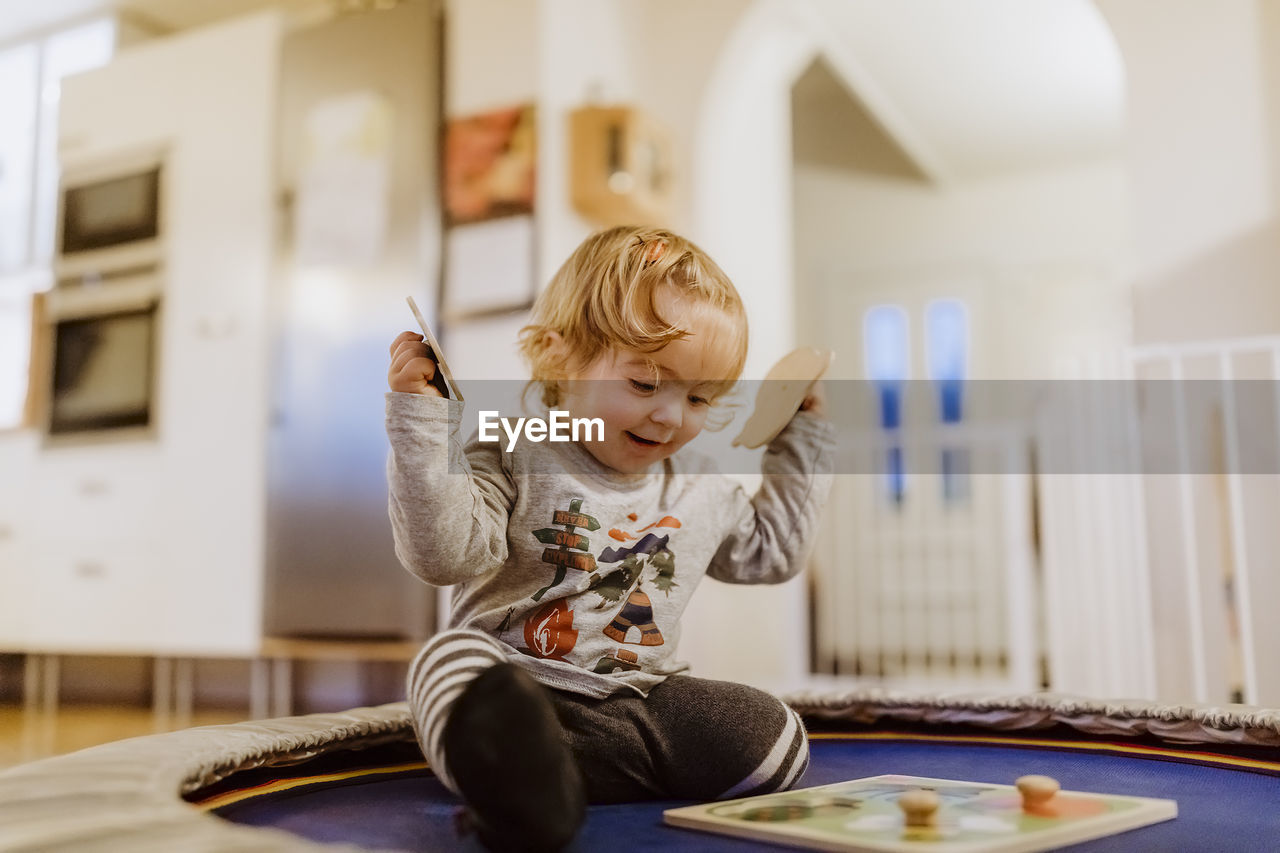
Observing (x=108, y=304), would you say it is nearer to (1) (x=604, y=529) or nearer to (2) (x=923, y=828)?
(1) (x=604, y=529)

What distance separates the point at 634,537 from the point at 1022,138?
4.22 metres

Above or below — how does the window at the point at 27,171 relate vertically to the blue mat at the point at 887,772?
above

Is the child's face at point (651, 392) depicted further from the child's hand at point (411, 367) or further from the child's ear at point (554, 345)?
the child's hand at point (411, 367)

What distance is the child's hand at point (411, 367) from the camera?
75cm

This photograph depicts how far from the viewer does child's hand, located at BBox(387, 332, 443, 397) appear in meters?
0.75

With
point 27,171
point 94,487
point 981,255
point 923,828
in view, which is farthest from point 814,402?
point 981,255

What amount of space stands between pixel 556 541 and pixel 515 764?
0.89ft

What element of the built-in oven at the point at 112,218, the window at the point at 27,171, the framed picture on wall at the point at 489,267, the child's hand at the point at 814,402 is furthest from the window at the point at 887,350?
the child's hand at the point at 814,402

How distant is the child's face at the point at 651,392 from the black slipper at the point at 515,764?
0.89ft

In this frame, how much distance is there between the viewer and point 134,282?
9.25ft

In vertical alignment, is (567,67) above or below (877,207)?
below

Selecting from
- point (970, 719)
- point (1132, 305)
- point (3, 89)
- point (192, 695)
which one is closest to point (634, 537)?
point (970, 719)

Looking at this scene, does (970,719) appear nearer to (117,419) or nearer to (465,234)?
(465,234)

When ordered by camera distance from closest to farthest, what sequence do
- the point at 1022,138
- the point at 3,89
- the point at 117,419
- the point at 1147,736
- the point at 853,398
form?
1. the point at 1147,736
2. the point at 117,419
3. the point at 3,89
4. the point at 853,398
5. the point at 1022,138
